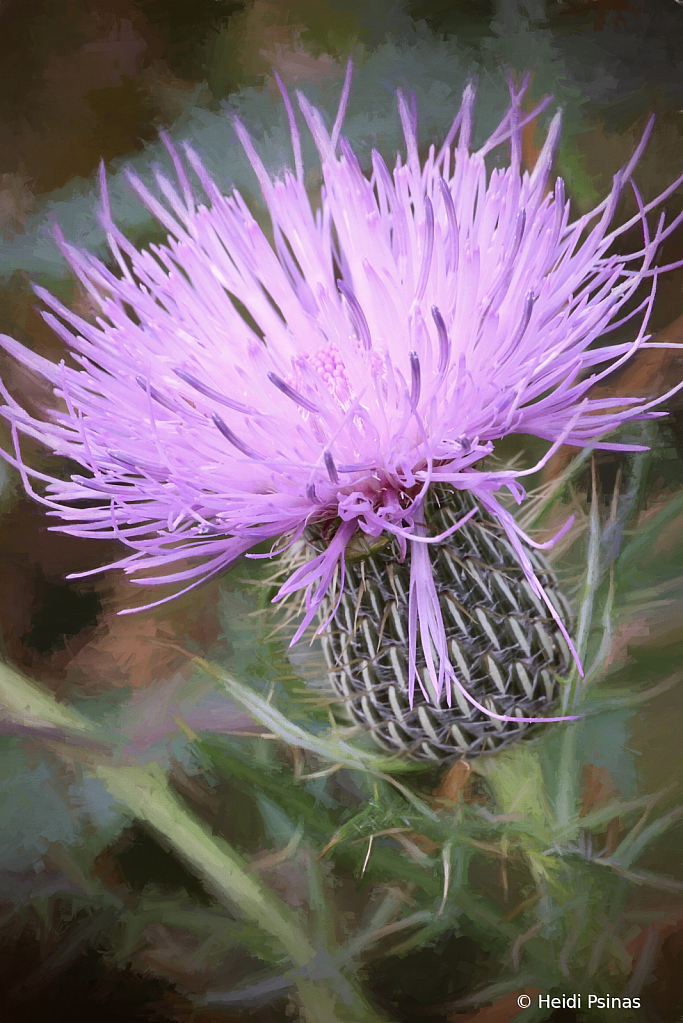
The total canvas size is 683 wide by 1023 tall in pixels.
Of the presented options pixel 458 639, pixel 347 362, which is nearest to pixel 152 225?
pixel 347 362

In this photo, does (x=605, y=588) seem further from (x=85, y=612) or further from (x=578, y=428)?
(x=85, y=612)

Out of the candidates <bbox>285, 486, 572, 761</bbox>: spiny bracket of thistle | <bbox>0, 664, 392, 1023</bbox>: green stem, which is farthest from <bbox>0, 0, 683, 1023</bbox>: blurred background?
Answer: <bbox>285, 486, 572, 761</bbox>: spiny bracket of thistle

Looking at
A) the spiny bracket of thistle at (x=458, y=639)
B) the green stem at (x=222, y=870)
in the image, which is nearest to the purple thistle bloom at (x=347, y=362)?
the spiny bracket of thistle at (x=458, y=639)

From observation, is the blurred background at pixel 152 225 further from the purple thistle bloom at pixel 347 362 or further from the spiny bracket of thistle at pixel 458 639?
the spiny bracket of thistle at pixel 458 639

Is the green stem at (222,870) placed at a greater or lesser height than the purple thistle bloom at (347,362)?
lesser

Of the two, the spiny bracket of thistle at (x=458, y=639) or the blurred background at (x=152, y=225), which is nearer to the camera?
the spiny bracket of thistle at (x=458, y=639)

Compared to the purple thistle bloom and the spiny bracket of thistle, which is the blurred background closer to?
the purple thistle bloom
